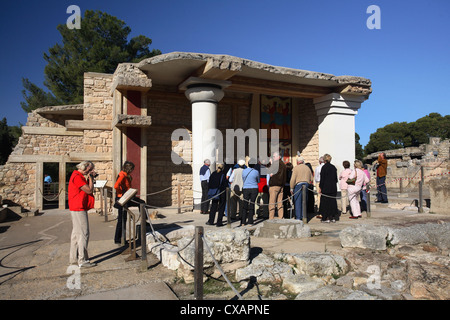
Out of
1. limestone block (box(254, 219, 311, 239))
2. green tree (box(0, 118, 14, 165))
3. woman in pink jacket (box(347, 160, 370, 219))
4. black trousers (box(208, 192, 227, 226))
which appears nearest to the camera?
Answer: limestone block (box(254, 219, 311, 239))

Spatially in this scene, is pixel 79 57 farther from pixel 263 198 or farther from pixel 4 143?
pixel 263 198

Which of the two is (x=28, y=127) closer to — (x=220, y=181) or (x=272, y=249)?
(x=220, y=181)

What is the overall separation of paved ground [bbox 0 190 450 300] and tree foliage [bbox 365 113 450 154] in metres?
37.7

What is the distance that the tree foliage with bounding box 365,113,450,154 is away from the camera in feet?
132

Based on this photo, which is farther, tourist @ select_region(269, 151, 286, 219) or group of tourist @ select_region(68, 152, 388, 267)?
tourist @ select_region(269, 151, 286, 219)

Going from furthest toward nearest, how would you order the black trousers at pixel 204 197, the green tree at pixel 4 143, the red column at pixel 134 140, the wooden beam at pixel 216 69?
the green tree at pixel 4 143
the red column at pixel 134 140
the black trousers at pixel 204 197
the wooden beam at pixel 216 69

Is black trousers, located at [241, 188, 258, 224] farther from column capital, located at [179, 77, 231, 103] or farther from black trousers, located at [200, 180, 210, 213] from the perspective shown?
column capital, located at [179, 77, 231, 103]

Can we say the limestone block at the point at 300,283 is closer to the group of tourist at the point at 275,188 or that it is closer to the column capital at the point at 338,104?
the group of tourist at the point at 275,188

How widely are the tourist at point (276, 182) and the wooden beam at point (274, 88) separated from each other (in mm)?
3409

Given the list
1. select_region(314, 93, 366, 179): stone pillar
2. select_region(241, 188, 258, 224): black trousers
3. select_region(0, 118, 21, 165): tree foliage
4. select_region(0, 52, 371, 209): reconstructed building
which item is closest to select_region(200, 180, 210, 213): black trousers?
select_region(0, 52, 371, 209): reconstructed building

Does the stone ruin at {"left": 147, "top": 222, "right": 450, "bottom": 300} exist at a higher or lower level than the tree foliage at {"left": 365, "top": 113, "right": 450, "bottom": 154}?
lower

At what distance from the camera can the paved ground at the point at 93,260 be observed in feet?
12.4

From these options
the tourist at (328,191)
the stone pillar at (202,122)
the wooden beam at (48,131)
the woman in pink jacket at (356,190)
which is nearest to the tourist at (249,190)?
the tourist at (328,191)

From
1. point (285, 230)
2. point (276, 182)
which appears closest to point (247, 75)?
point (276, 182)
